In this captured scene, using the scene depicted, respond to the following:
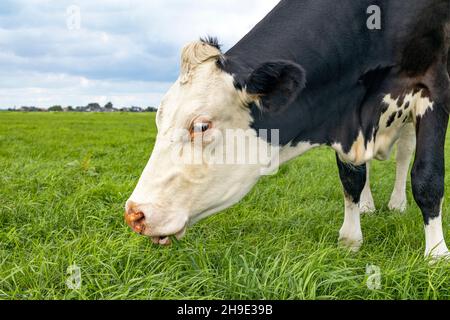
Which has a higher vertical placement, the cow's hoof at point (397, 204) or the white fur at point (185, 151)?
the white fur at point (185, 151)

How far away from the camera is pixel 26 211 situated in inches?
184

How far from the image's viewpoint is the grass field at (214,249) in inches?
112

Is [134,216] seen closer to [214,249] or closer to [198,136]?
[198,136]

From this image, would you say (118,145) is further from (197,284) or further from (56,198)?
(197,284)

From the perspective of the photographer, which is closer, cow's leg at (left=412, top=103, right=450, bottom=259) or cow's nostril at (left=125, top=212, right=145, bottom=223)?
cow's nostril at (left=125, top=212, right=145, bottom=223)

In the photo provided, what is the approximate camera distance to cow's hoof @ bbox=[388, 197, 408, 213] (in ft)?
17.6

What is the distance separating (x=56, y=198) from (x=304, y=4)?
3.28 m

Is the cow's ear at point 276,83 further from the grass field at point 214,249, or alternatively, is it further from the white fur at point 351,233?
the white fur at point 351,233

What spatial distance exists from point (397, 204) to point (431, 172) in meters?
2.08
